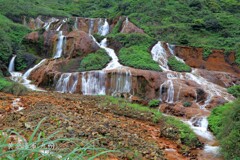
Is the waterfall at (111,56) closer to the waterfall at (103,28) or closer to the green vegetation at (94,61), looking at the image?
the green vegetation at (94,61)

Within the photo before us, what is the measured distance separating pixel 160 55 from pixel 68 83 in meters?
8.58

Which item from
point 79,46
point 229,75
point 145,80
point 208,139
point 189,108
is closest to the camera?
point 208,139

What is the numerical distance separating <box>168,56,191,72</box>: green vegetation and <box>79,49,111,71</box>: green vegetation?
497cm

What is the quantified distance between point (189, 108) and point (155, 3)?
21.4 m

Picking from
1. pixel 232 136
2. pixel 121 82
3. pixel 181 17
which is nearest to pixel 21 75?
pixel 121 82

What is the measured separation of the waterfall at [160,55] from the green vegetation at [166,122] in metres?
8.16

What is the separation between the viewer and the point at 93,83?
17.0 m

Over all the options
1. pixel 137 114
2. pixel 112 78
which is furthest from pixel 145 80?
pixel 137 114

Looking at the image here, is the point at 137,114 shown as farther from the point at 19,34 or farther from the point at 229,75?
the point at 19,34

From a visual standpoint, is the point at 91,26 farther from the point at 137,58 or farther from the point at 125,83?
the point at 125,83

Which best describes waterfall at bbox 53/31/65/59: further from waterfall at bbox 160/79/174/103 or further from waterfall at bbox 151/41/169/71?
waterfall at bbox 160/79/174/103

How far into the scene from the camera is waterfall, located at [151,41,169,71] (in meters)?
21.0

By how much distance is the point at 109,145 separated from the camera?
7242 mm

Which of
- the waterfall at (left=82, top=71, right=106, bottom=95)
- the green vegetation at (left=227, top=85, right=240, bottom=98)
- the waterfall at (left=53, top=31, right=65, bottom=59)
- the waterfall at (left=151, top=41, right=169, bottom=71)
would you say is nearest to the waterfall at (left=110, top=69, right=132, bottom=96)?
the waterfall at (left=82, top=71, right=106, bottom=95)
